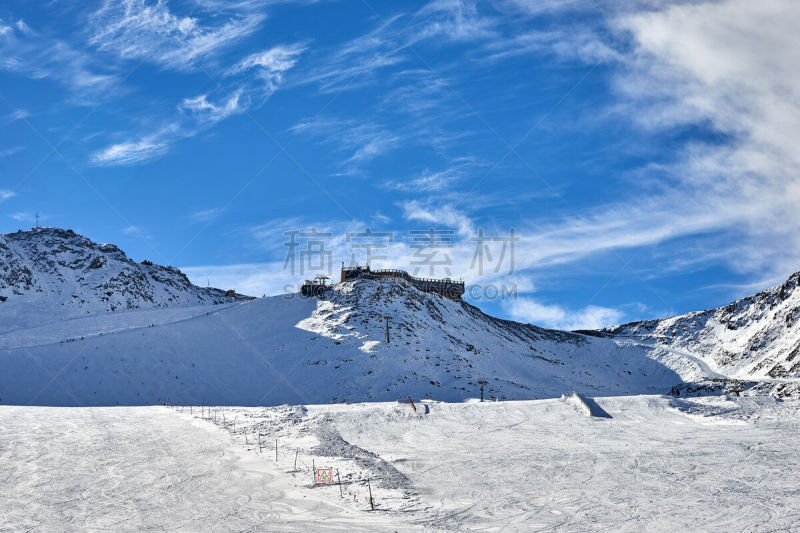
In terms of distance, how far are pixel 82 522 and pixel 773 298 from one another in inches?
3331

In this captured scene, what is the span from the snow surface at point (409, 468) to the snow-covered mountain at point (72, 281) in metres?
63.8

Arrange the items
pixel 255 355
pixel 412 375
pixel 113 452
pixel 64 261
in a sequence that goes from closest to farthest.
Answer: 1. pixel 113 452
2. pixel 412 375
3. pixel 255 355
4. pixel 64 261

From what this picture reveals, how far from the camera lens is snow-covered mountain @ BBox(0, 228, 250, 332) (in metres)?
94.1

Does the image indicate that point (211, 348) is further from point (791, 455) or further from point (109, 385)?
point (791, 455)

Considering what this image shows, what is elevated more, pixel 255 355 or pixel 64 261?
pixel 64 261

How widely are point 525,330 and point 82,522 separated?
77771mm

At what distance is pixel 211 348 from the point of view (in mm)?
61000

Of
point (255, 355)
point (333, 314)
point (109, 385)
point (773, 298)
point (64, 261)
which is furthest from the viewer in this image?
point (64, 261)

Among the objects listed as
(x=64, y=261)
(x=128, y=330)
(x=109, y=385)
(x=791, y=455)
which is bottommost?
(x=791, y=455)

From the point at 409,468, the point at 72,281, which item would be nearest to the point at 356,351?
the point at 409,468

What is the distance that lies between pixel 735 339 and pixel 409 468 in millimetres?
70778

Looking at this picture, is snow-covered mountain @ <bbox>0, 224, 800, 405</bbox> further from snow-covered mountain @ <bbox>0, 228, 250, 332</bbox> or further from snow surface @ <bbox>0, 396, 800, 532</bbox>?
snow surface @ <bbox>0, 396, 800, 532</bbox>

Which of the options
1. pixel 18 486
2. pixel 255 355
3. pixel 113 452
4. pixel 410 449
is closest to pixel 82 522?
pixel 18 486

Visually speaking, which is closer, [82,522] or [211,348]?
[82,522]
